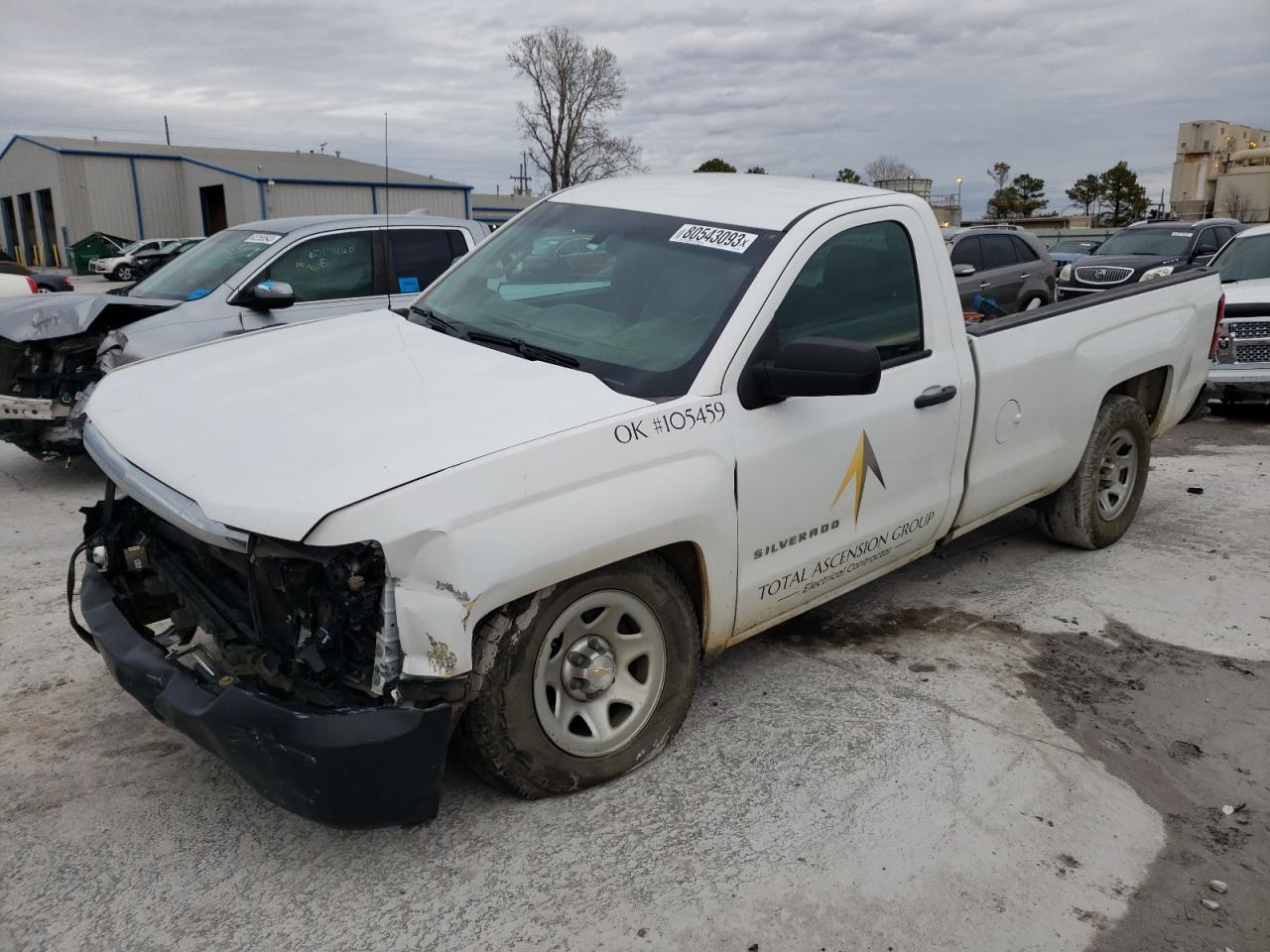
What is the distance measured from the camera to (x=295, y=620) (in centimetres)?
269

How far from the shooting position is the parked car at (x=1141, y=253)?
587 inches

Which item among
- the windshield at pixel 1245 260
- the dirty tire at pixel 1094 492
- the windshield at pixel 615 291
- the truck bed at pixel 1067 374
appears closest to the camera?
the windshield at pixel 615 291

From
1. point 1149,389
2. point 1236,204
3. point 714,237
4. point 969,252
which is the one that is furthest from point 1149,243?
point 1236,204

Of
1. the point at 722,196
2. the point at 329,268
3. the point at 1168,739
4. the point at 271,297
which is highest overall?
the point at 722,196

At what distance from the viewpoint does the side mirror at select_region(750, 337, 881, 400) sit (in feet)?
→ 10.3

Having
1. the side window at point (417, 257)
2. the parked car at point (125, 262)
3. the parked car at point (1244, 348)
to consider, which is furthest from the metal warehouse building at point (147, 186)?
the parked car at point (1244, 348)

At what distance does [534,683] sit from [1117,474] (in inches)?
160

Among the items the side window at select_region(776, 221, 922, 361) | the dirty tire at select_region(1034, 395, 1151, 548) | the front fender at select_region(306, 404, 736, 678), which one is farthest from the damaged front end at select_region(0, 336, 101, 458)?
the dirty tire at select_region(1034, 395, 1151, 548)

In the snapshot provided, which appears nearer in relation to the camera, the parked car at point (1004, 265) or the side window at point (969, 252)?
the parked car at point (1004, 265)

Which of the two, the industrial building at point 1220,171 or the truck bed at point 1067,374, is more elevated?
the industrial building at point 1220,171

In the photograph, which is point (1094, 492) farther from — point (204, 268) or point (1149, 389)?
point (204, 268)

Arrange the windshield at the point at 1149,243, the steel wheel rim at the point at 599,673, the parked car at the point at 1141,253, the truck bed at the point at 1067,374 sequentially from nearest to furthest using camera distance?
the steel wheel rim at the point at 599,673, the truck bed at the point at 1067,374, the parked car at the point at 1141,253, the windshield at the point at 1149,243

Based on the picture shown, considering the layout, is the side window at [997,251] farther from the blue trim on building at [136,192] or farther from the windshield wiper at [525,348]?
the blue trim on building at [136,192]

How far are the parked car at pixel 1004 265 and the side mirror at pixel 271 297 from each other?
959 cm
